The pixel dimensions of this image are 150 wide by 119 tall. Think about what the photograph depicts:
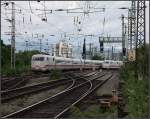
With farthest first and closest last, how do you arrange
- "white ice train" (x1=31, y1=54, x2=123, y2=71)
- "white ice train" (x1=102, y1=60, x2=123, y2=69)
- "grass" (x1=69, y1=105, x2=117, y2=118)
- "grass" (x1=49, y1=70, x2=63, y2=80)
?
"white ice train" (x1=102, y1=60, x2=123, y2=69), "white ice train" (x1=31, y1=54, x2=123, y2=71), "grass" (x1=49, y1=70, x2=63, y2=80), "grass" (x1=69, y1=105, x2=117, y2=118)

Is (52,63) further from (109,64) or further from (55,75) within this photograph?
(109,64)

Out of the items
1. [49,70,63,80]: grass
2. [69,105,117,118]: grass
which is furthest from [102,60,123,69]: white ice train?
[69,105,117,118]: grass

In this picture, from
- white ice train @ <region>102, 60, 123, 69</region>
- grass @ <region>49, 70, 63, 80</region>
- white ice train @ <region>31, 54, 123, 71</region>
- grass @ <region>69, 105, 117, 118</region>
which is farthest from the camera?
white ice train @ <region>102, 60, 123, 69</region>

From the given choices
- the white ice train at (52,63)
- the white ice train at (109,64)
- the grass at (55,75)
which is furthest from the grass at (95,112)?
the white ice train at (109,64)

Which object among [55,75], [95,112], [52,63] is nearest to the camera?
[95,112]

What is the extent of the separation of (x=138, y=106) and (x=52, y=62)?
43.6 meters

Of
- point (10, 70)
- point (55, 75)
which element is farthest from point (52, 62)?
point (55, 75)

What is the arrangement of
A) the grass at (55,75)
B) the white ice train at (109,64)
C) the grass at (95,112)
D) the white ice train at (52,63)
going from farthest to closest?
1. the white ice train at (109,64)
2. the white ice train at (52,63)
3. the grass at (55,75)
4. the grass at (95,112)

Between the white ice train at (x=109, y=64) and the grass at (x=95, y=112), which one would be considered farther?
the white ice train at (x=109, y=64)

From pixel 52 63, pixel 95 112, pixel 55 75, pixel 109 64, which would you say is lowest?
pixel 95 112

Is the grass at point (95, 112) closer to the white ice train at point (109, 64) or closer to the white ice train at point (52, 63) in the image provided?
the white ice train at point (52, 63)

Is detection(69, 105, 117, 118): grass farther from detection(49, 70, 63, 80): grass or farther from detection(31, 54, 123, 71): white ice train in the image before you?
detection(31, 54, 123, 71): white ice train

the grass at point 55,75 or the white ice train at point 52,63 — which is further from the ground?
the white ice train at point 52,63

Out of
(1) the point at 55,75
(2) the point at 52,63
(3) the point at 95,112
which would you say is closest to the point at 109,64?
(2) the point at 52,63
